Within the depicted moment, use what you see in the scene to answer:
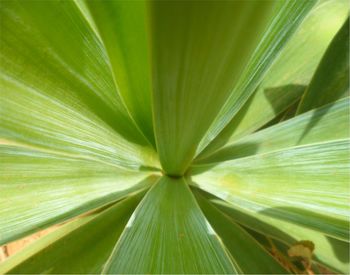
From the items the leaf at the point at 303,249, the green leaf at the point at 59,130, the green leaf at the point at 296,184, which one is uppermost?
the green leaf at the point at 59,130

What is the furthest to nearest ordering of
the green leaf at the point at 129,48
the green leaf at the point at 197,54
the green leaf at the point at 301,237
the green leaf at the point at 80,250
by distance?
the green leaf at the point at 301,237 < the green leaf at the point at 80,250 < the green leaf at the point at 129,48 < the green leaf at the point at 197,54

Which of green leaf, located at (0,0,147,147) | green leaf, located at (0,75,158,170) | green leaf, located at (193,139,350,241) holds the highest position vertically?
green leaf, located at (0,0,147,147)

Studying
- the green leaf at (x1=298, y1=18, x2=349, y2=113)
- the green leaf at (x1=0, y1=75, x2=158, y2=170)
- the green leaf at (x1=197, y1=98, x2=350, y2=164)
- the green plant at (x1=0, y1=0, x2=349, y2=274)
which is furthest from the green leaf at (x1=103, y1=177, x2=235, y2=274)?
the green leaf at (x1=298, y1=18, x2=349, y2=113)

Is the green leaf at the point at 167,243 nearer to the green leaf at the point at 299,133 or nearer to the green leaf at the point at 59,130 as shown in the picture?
the green leaf at the point at 59,130

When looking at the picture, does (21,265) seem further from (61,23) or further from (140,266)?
(61,23)

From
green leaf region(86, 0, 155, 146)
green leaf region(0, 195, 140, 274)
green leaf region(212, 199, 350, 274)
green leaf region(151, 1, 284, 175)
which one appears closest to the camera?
green leaf region(151, 1, 284, 175)

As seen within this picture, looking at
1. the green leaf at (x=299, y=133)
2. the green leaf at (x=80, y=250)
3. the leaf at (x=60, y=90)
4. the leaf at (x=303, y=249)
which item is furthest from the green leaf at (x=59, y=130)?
the leaf at (x=303, y=249)

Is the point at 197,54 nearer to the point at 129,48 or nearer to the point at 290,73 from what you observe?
the point at 129,48

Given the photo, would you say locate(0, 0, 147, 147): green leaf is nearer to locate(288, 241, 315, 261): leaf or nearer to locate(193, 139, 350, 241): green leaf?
locate(193, 139, 350, 241): green leaf
